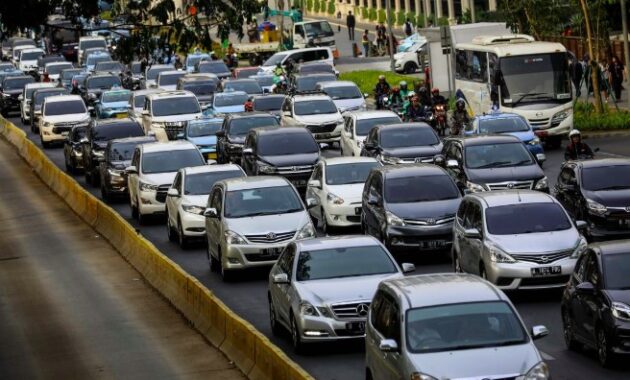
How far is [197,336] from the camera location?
24.7 metres

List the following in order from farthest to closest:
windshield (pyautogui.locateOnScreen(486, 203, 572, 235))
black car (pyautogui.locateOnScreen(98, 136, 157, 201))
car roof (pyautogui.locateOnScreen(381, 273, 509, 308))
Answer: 1. black car (pyautogui.locateOnScreen(98, 136, 157, 201))
2. windshield (pyautogui.locateOnScreen(486, 203, 572, 235))
3. car roof (pyautogui.locateOnScreen(381, 273, 509, 308))

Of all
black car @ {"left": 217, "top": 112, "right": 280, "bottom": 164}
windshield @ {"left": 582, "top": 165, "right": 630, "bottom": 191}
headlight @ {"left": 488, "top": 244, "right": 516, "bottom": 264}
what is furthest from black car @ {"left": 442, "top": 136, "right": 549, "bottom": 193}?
black car @ {"left": 217, "top": 112, "right": 280, "bottom": 164}

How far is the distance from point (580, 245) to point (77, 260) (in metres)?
13.9

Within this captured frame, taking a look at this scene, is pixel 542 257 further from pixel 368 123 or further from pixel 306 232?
pixel 368 123

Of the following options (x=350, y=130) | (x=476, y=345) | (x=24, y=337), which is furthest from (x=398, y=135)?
(x=476, y=345)

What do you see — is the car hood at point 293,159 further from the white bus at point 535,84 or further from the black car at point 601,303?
the black car at point 601,303

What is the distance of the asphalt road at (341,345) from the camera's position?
783 inches

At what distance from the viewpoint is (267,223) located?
2872cm

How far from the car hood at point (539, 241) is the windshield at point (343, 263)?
264 centimetres

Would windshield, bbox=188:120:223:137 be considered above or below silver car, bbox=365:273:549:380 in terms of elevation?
below

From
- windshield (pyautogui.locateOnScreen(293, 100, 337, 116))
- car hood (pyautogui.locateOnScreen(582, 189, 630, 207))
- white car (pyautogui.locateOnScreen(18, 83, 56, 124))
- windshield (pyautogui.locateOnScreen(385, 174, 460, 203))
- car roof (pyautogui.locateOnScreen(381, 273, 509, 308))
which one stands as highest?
car roof (pyautogui.locateOnScreen(381, 273, 509, 308))

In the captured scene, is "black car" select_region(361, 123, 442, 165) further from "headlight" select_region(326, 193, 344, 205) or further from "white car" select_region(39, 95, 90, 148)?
"white car" select_region(39, 95, 90, 148)

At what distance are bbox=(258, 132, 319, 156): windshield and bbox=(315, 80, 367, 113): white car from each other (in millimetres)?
14665

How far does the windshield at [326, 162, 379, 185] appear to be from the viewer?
3381cm
